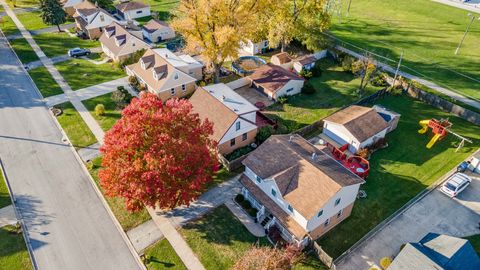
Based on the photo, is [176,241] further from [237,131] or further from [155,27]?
[155,27]

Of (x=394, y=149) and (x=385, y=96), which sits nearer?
(x=394, y=149)

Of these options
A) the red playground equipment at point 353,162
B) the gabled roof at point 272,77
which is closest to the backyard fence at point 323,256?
the red playground equipment at point 353,162

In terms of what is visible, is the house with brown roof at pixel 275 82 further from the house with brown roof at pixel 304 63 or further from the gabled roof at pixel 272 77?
the house with brown roof at pixel 304 63

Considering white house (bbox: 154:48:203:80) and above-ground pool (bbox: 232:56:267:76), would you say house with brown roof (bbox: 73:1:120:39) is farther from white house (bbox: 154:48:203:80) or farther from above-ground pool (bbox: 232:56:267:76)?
above-ground pool (bbox: 232:56:267:76)

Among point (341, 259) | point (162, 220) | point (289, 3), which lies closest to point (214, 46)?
Answer: point (289, 3)

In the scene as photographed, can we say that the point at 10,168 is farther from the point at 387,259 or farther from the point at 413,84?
the point at 413,84

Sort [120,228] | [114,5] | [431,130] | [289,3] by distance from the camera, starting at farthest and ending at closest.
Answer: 1. [114,5]
2. [289,3]
3. [431,130]
4. [120,228]
